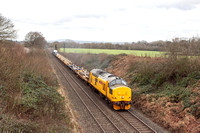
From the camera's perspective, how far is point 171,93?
17.2m

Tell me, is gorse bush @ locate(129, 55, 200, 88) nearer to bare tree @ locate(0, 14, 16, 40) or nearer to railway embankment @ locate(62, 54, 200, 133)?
railway embankment @ locate(62, 54, 200, 133)

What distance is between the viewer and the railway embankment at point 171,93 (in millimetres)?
13727

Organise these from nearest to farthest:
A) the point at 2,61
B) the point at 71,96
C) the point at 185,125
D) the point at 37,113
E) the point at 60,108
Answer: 1. the point at 37,113
2. the point at 185,125
3. the point at 2,61
4. the point at 60,108
5. the point at 71,96

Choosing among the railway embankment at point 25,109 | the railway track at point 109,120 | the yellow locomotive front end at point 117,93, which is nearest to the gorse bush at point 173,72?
the yellow locomotive front end at point 117,93

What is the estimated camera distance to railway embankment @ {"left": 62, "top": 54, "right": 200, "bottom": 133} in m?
13.7

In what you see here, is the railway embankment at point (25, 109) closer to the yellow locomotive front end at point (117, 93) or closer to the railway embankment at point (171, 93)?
the yellow locomotive front end at point (117, 93)

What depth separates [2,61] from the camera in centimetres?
1384

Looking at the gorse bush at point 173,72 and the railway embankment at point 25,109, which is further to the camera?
the gorse bush at point 173,72

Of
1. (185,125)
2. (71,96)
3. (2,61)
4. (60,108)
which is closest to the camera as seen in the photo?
(185,125)

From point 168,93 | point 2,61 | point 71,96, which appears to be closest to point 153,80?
point 168,93

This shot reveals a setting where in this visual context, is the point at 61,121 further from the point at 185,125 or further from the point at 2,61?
the point at 185,125

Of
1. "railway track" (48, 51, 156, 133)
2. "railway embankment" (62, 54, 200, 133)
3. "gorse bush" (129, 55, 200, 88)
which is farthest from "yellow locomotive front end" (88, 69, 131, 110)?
"gorse bush" (129, 55, 200, 88)

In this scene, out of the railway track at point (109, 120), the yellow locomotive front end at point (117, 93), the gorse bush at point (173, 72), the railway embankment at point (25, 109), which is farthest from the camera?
the gorse bush at point (173, 72)

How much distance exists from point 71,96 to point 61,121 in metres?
9.04
